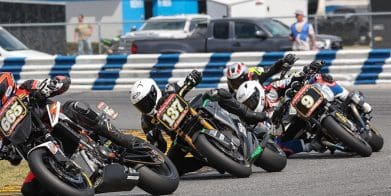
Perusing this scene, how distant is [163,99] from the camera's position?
8.95m

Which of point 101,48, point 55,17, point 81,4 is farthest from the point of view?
point 81,4

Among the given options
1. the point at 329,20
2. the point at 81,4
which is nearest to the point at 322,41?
the point at 329,20

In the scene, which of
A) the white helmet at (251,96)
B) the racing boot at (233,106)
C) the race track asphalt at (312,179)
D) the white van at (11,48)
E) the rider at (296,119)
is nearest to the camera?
the race track asphalt at (312,179)

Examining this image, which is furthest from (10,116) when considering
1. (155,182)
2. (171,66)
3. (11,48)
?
(11,48)

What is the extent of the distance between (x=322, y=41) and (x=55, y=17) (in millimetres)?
7486

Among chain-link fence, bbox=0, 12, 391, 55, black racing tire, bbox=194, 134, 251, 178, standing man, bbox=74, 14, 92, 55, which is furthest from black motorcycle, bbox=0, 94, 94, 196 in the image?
standing man, bbox=74, 14, 92, 55

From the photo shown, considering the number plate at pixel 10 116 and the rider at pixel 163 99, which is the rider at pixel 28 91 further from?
the rider at pixel 163 99

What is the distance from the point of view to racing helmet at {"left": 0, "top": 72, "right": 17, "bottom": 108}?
7.91 meters

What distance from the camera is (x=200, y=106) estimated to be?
30.9 ft

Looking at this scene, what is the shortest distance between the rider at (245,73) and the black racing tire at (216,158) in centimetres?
147

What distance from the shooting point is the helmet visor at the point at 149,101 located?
8.99 metres

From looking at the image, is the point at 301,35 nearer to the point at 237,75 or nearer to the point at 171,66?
the point at 171,66

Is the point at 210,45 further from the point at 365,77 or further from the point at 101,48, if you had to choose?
the point at 365,77

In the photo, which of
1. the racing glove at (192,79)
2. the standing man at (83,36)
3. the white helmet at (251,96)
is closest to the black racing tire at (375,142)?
A: the white helmet at (251,96)
